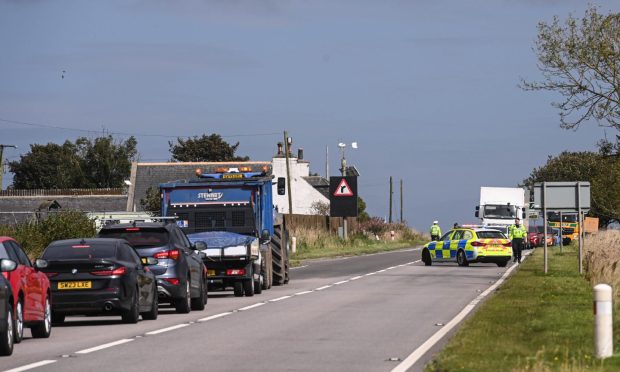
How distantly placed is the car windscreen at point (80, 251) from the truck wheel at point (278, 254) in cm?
1336

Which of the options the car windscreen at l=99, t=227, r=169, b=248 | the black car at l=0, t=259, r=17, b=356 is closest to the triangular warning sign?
the car windscreen at l=99, t=227, r=169, b=248

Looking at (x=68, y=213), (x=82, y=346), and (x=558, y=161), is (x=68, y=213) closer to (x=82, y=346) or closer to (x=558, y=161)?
(x=82, y=346)

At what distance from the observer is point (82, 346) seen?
57.1 ft

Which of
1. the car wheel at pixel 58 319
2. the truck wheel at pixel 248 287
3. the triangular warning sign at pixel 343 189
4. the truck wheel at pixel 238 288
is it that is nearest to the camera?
the car wheel at pixel 58 319

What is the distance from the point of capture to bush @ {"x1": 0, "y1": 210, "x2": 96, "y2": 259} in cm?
3959

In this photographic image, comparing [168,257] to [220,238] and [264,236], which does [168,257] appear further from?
[264,236]

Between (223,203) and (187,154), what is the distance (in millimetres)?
92492

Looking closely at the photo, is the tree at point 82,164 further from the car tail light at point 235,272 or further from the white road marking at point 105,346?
the white road marking at point 105,346

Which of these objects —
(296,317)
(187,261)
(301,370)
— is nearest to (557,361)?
(301,370)

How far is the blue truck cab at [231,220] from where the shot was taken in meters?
30.3

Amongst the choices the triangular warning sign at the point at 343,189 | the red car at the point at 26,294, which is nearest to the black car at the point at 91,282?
the red car at the point at 26,294

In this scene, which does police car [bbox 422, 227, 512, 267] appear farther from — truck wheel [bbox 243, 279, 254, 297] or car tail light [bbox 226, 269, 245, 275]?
car tail light [bbox 226, 269, 245, 275]

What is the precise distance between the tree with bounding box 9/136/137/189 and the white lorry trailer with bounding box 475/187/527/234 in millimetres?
57901

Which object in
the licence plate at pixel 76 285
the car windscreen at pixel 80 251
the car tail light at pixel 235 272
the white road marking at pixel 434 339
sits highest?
the car windscreen at pixel 80 251
